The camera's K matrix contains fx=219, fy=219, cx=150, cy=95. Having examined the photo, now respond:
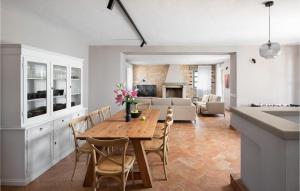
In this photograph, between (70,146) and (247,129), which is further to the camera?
(70,146)

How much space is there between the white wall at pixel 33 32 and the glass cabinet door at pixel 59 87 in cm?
48

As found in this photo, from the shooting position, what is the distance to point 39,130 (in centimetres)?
313

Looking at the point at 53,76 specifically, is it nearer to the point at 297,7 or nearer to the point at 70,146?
→ the point at 70,146

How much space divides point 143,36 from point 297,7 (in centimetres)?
301

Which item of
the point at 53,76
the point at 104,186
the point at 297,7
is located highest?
the point at 297,7

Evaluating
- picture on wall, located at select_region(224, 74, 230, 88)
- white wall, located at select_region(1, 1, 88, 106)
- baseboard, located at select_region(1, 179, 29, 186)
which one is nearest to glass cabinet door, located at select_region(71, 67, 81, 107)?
white wall, located at select_region(1, 1, 88, 106)

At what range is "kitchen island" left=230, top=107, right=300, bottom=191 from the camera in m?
1.28

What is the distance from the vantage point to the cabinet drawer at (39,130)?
9.71ft

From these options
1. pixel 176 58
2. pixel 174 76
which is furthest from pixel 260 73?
pixel 174 76

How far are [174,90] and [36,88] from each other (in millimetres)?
9561

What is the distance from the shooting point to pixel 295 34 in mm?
4895

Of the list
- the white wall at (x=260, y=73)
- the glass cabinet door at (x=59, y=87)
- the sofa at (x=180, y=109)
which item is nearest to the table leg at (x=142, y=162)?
the glass cabinet door at (x=59, y=87)

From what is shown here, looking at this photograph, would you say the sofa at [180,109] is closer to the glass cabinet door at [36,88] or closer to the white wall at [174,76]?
the glass cabinet door at [36,88]

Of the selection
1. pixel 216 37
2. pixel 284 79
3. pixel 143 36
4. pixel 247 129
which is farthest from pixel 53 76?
pixel 284 79
